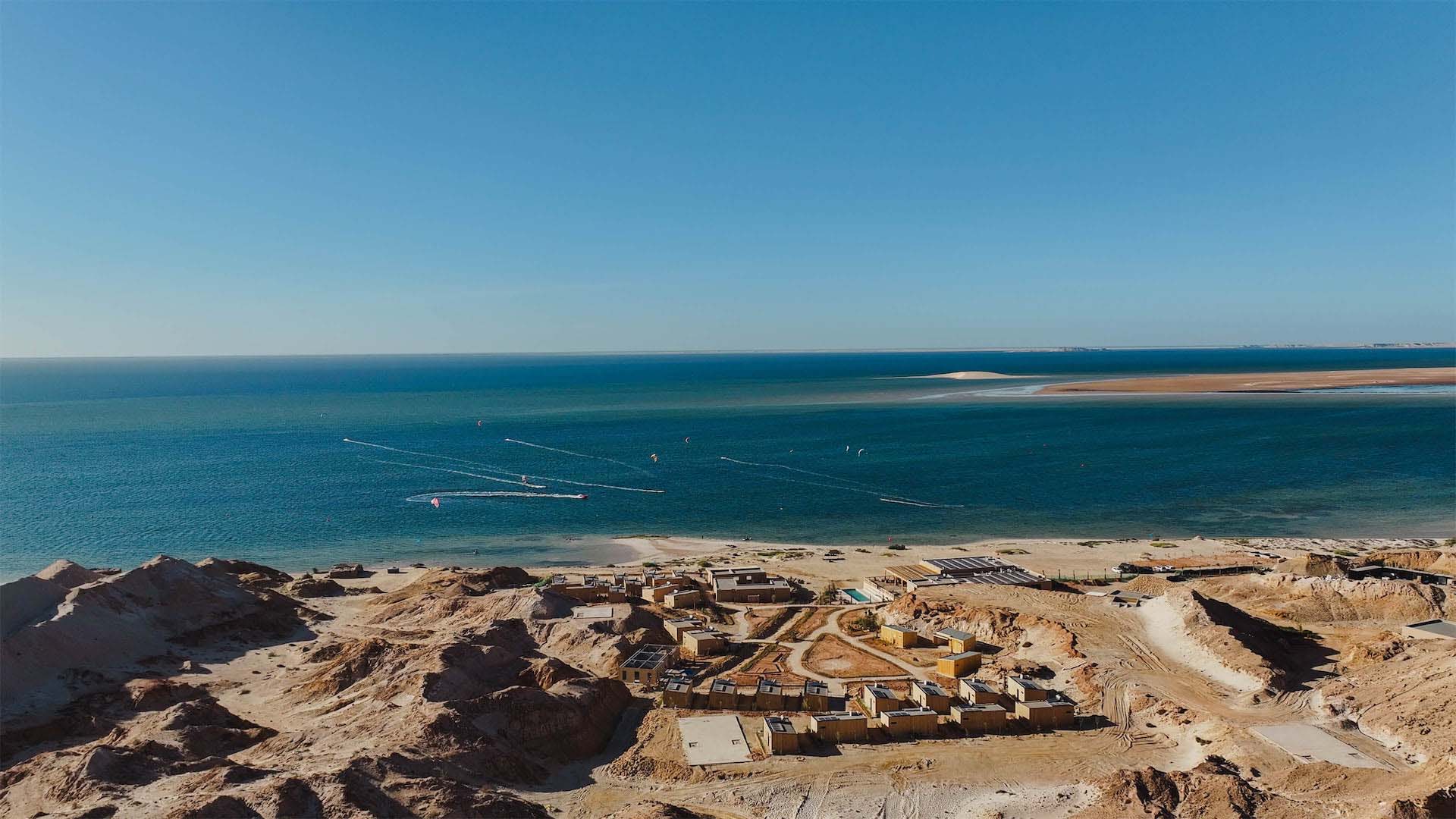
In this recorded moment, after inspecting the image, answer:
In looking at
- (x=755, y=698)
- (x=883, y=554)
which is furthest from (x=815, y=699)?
(x=883, y=554)

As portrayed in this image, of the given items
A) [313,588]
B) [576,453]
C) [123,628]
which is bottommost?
[313,588]

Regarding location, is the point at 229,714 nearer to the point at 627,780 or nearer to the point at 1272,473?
the point at 627,780

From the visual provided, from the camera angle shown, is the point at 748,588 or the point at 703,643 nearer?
the point at 703,643

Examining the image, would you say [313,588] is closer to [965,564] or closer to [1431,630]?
[965,564]

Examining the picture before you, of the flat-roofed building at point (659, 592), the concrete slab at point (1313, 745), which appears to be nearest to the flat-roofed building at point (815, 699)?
the concrete slab at point (1313, 745)

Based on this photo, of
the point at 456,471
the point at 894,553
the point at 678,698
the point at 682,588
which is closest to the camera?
the point at 678,698


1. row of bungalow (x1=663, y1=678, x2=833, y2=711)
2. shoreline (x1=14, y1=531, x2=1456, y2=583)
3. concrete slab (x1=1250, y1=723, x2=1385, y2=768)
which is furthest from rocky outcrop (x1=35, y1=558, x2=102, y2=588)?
concrete slab (x1=1250, y1=723, x2=1385, y2=768)
